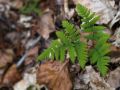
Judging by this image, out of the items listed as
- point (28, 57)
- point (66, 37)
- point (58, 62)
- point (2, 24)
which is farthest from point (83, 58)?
point (2, 24)

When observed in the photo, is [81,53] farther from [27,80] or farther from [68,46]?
[27,80]

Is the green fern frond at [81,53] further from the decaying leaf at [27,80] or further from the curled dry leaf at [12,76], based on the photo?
the curled dry leaf at [12,76]

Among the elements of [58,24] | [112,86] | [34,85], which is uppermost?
[58,24]

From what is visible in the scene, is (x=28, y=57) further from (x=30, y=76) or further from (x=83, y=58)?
(x=83, y=58)

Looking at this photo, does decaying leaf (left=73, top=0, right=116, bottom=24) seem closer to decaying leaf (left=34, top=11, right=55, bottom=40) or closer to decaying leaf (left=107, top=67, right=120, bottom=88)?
decaying leaf (left=107, top=67, right=120, bottom=88)

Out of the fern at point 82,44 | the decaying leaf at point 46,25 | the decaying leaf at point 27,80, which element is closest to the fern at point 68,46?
the fern at point 82,44

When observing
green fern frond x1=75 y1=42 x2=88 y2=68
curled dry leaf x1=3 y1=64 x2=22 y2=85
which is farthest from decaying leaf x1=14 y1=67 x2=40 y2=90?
green fern frond x1=75 y1=42 x2=88 y2=68
